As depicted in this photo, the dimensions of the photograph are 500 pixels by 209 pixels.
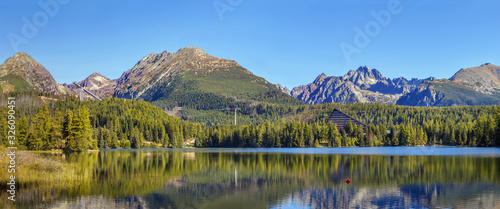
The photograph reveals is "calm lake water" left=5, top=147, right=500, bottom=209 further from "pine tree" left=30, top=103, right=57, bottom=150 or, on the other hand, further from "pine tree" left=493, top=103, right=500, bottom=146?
"pine tree" left=493, top=103, right=500, bottom=146

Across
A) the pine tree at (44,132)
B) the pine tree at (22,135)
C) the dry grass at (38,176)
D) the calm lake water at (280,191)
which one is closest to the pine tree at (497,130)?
the calm lake water at (280,191)

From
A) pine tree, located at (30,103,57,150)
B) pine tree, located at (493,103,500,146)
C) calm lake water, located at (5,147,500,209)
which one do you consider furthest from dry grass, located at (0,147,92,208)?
pine tree, located at (493,103,500,146)

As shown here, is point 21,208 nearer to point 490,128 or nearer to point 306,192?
point 306,192

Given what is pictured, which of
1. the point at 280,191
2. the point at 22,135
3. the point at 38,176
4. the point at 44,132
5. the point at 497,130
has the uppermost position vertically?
the point at 44,132

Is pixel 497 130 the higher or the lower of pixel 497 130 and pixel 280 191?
the higher

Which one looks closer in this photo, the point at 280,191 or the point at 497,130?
the point at 280,191

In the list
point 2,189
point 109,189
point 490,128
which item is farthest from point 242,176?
point 490,128

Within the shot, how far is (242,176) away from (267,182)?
8.75m

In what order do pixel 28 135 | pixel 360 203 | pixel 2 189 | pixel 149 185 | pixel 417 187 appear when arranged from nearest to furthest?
1. pixel 360 203
2. pixel 2 189
3. pixel 417 187
4. pixel 149 185
5. pixel 28 135

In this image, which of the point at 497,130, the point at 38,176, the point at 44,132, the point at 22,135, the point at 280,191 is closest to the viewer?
the point at 280,191

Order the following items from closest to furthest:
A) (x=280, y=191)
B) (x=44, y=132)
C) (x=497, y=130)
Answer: (x=280, y=191) → (x=44, y=132) → (x=497, y=130)

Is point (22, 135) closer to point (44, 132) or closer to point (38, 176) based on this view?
point (44, 132)

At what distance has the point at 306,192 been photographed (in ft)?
156

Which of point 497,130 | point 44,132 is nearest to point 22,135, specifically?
point 44,132
